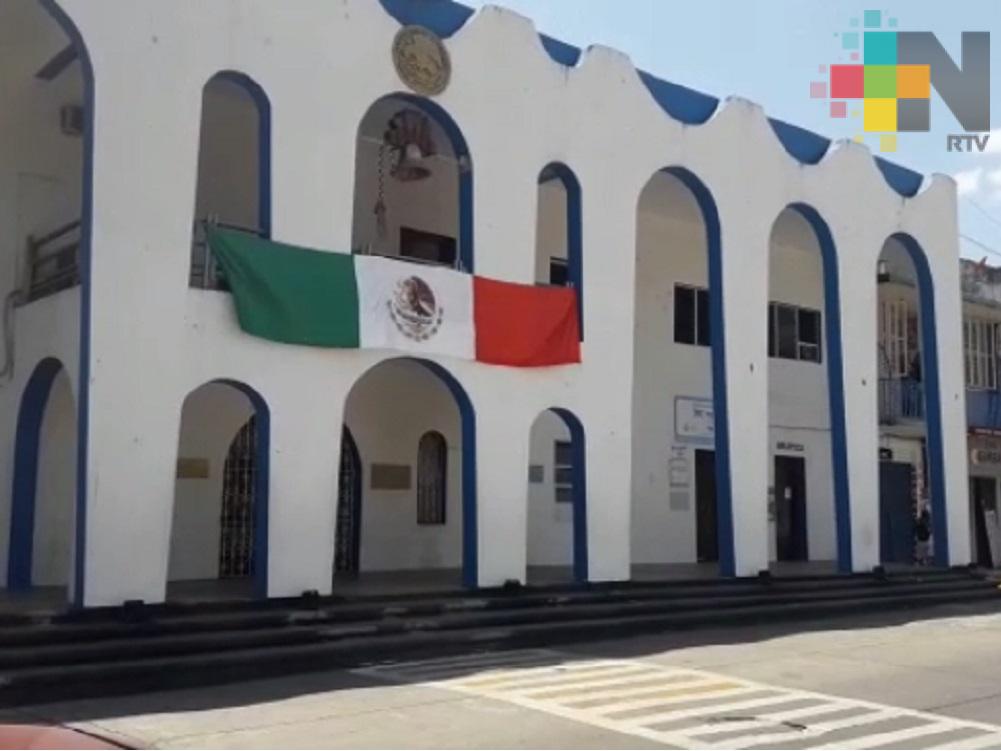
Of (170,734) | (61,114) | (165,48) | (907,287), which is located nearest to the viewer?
(170,734)

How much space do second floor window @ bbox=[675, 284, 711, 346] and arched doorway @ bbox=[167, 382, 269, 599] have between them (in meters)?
8.86

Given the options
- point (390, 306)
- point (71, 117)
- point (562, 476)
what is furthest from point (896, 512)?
point (71, 117)

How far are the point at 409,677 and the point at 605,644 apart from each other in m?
3.34

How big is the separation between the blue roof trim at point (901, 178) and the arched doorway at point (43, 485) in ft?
47.2

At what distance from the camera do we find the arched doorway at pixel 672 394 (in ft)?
66.8

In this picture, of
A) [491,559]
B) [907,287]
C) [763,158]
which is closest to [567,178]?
[763,158]

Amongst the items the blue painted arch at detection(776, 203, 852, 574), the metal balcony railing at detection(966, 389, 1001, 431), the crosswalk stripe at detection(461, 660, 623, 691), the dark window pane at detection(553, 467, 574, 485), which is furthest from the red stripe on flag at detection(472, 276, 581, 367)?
the metal balcony railing at detection(966, 389, 1001, 431)

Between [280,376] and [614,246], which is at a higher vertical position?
[614,246]

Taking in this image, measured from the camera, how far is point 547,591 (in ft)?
47.9

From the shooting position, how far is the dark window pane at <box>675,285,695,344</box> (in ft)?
70.4

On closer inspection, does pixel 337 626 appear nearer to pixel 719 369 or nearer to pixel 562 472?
pixel 719 369

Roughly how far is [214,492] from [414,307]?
160 inches

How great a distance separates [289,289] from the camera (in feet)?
41.6

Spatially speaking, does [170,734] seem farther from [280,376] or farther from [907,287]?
[907,287]
